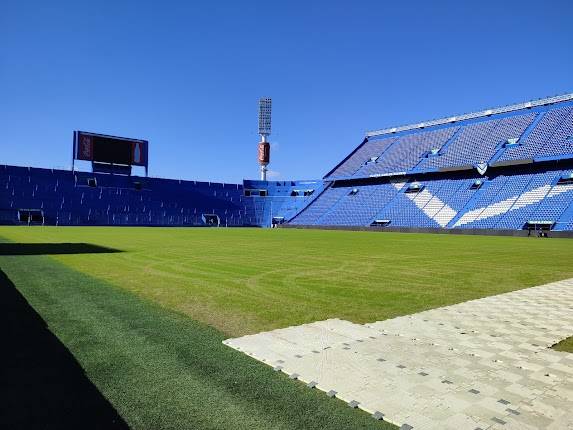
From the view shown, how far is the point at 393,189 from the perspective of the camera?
57.2 meters

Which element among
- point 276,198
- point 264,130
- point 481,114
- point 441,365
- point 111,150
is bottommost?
point 441,365

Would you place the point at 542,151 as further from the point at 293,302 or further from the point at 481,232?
the point at 293,302

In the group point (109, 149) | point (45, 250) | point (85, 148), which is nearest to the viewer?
point (45, 250)

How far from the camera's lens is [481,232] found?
40.3 m

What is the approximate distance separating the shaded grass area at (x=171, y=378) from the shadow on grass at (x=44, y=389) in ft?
0.06

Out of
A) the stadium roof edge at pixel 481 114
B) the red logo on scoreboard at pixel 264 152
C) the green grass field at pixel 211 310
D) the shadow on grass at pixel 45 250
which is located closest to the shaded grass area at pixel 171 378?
the green grass field at pixel 211 310

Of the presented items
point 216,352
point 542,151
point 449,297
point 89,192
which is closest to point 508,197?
point 542,151

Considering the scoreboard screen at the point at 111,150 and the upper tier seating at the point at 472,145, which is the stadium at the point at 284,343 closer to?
the upper tier seating at the point at 472,145

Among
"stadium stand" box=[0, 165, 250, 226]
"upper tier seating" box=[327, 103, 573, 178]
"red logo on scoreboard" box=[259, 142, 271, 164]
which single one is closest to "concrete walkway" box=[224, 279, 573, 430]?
"upper tier seating" box=[327, 103, 573, 178]

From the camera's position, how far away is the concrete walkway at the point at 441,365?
318 cm

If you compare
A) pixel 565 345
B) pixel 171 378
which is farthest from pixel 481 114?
pixel 171 378

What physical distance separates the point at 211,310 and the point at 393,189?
53439 mm

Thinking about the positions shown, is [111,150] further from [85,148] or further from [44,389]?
[44,389]

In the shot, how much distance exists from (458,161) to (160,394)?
177 ft
